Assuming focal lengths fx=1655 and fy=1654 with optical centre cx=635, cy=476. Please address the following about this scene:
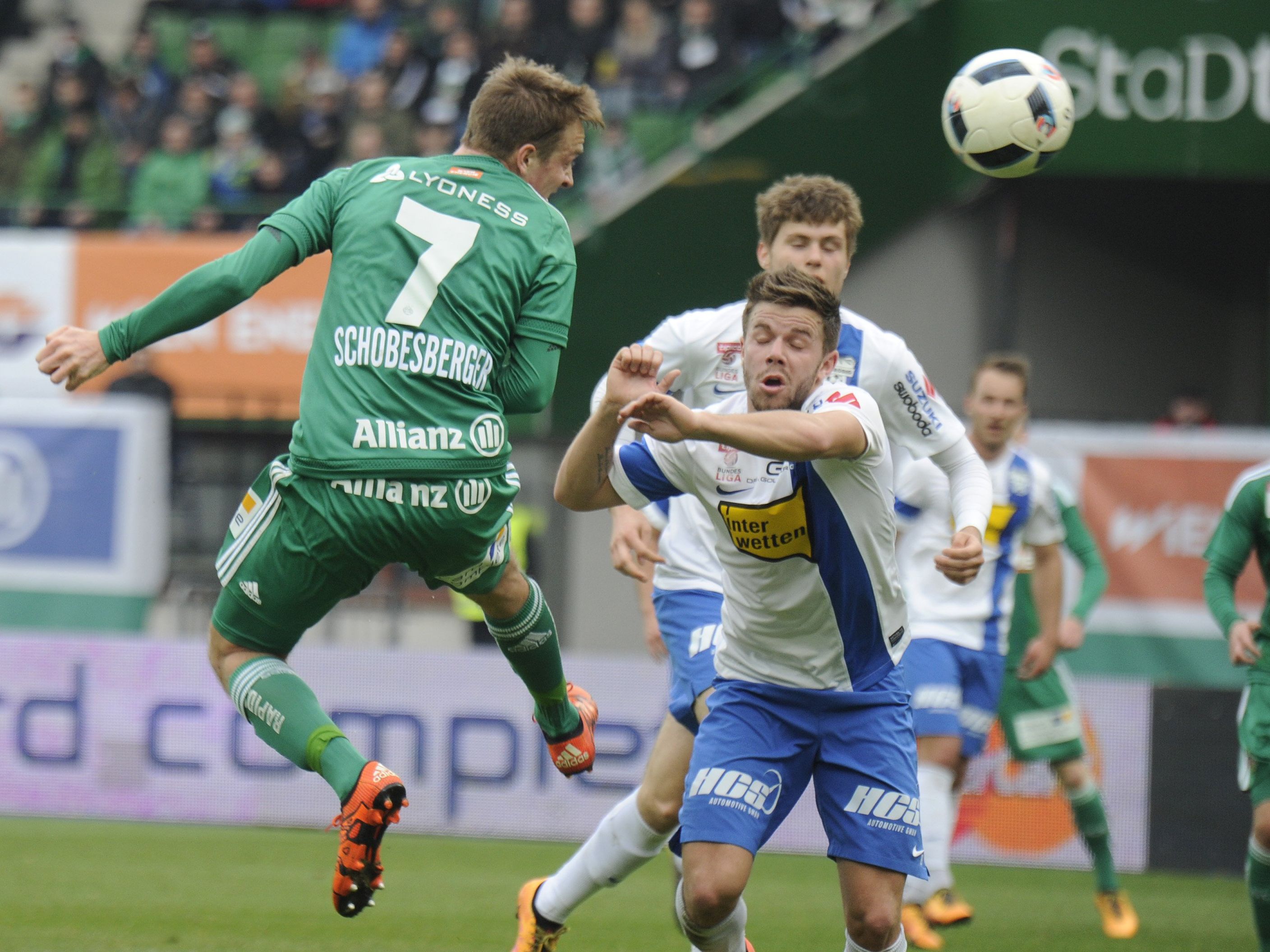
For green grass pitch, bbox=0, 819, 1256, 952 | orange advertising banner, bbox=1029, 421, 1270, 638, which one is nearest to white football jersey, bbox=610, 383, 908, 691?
green grass pitch, bbox=0, 819, 1256, 952

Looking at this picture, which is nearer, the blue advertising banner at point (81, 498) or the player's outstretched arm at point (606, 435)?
the player's outstretched arm at point (606, 435)

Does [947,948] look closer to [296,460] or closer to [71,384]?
[296,460]

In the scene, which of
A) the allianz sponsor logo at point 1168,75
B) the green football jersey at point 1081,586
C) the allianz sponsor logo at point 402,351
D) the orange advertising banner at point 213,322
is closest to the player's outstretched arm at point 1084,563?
the green football jersey at point 1081,586

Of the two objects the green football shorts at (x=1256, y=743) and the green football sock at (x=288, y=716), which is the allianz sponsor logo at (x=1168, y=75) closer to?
the green football shorts at (x=1256, y=743)

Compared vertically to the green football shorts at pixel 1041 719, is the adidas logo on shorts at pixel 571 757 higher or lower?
higher

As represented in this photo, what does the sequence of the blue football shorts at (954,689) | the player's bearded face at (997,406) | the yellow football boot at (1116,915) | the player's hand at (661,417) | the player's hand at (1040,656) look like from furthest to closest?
the player's hand at (1040,656) → the player's bearded face at (997,406) → the yellow football boot at (1116,915) → the blue football shorts at (954,689) → the player's hand at (661,417)

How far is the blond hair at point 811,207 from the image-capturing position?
16.4 ft

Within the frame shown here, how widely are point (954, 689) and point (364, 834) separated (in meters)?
3.04

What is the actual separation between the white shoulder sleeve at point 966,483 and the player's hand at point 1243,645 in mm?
1129

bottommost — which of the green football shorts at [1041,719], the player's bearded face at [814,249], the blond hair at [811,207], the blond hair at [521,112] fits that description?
the green football shorts at [1041,719]

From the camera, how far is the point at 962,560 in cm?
417

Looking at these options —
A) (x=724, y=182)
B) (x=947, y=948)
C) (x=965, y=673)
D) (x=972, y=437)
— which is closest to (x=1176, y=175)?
(x=724, y=182)

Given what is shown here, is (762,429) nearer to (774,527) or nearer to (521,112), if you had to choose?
(774,527)

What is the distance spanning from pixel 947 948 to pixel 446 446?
326 centimetres
